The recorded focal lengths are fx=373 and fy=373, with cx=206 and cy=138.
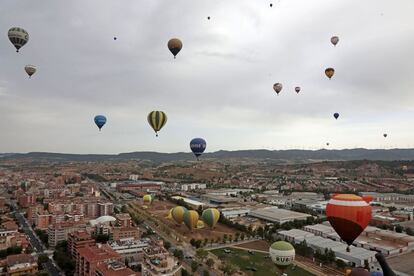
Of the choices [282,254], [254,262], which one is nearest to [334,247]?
[254,262]

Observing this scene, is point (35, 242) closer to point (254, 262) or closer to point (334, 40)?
point (254, 262)

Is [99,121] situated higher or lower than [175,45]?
lower

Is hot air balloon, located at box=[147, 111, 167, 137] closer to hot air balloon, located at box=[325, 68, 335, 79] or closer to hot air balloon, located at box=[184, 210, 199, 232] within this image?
hot air balloon, located at box=[184, 210, 199, 232]

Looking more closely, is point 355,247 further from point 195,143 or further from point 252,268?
point 195,143

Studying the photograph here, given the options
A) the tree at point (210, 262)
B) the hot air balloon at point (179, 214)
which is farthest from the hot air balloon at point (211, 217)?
the tree at point (210, 262)

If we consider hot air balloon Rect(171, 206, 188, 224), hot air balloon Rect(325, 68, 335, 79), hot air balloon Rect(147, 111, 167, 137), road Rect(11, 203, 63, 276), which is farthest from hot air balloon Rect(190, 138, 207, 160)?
road Rect(11, 203, 63, 276)

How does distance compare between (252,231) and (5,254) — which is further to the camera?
(252,231)

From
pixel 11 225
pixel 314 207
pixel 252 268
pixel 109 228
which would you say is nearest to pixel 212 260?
pixel 252 268
